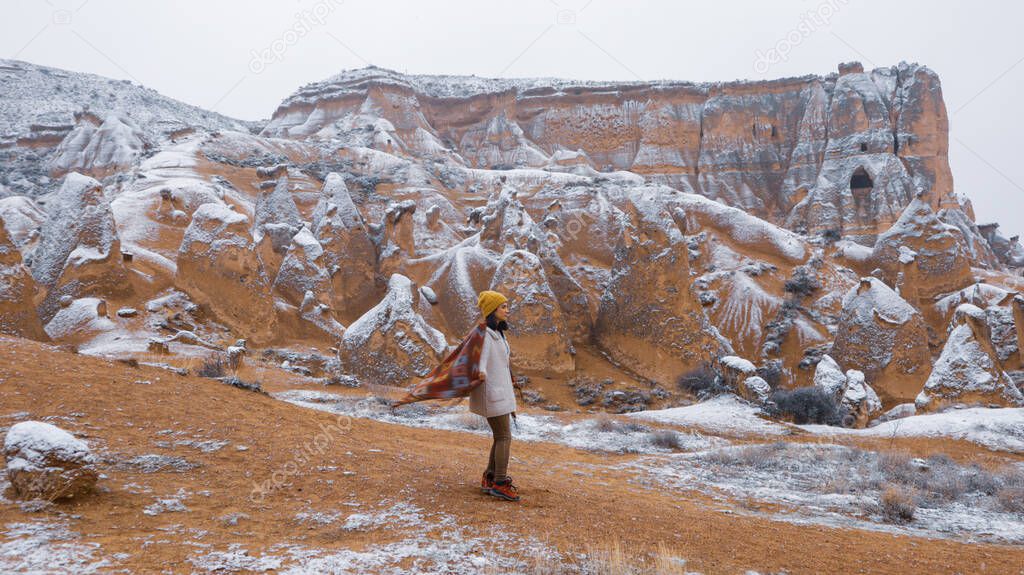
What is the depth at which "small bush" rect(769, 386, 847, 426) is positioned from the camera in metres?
14.8

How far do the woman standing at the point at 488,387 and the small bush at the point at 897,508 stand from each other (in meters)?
3.64

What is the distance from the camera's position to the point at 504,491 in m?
5.16

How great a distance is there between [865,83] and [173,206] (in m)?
58.9

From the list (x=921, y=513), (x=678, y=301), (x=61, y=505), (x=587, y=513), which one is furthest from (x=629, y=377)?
(x=61, y=505)

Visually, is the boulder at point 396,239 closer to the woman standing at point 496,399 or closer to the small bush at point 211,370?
the small bush at point 211,370

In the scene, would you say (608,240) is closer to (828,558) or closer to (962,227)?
(828,558)

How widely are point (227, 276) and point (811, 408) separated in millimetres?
15641

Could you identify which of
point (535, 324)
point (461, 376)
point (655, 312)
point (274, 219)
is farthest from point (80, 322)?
point (655, 312)

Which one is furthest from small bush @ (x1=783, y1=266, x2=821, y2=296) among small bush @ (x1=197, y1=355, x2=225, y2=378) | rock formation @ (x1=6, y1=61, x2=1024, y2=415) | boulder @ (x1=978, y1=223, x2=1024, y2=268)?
boulder @ (x1=978, y1=223, x2=1024, y2=268)

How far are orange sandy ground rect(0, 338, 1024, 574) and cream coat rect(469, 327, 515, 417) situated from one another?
743 mm

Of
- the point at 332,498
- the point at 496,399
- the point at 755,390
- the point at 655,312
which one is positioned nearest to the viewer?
the point at 332,498

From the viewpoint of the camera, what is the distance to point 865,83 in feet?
193

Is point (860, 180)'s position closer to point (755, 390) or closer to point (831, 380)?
point (831, 380)

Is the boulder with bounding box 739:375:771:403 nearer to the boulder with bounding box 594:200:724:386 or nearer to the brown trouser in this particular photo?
the boulder with bounding box 594:200:724:386
